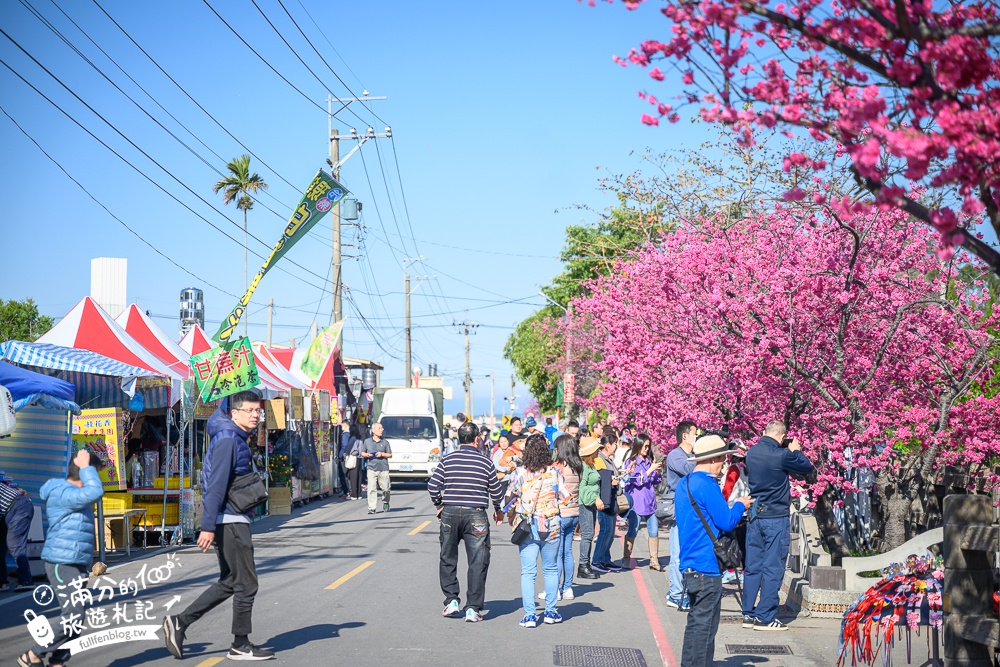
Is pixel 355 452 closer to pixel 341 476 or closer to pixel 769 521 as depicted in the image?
pixel 341 476

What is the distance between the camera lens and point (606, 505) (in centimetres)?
1489

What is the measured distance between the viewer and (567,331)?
41.2m

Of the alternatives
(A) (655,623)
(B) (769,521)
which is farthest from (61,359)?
(B) (769,521)

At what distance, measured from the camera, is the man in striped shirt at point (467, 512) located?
10781 mm

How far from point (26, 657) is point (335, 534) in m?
11.6

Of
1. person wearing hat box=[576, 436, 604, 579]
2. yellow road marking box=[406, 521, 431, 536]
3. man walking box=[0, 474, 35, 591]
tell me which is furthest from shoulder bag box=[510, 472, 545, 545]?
yellow road marking box=[406, 521, 431, 536]

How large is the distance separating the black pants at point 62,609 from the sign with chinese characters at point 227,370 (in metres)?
10.3

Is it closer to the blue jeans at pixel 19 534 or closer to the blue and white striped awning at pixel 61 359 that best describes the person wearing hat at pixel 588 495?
the blue jeans at pixel 19 534

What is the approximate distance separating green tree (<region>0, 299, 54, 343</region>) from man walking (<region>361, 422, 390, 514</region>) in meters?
48.8

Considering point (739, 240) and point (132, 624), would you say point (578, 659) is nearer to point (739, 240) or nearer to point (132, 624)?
point (132, 624)

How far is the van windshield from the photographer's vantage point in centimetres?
3234

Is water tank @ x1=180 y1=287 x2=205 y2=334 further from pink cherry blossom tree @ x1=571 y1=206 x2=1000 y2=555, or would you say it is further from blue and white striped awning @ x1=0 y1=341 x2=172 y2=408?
pink cherry blossom tree @ x1=571 y1=206 x2=1000 y2=555

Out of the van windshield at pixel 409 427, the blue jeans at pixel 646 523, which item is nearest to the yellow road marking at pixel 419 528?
the blue jeans at pixel 646 523

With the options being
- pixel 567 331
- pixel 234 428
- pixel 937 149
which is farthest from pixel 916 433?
pixel 567 331
